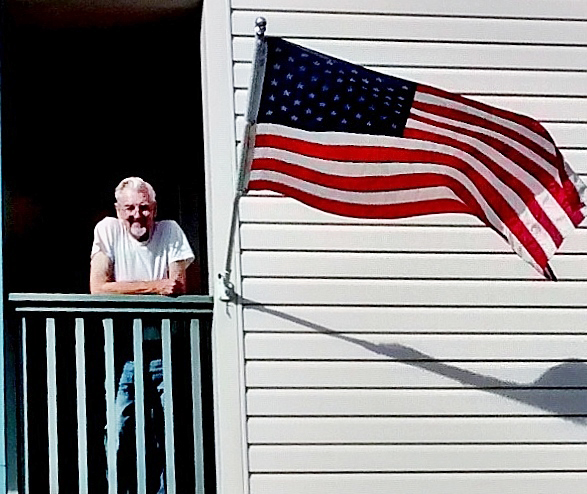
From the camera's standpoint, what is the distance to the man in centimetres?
695

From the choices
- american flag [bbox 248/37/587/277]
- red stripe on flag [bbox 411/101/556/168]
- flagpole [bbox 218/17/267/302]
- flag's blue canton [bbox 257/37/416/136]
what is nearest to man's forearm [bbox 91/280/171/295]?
flagpole [bbox 218/17/267/302]

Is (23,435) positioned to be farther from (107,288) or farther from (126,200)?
(126,200)

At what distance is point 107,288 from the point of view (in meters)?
7.03

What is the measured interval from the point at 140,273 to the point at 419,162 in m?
1.59

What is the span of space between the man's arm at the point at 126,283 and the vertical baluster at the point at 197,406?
0.21 metres

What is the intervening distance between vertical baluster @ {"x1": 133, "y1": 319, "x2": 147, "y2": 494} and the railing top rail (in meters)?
0.10

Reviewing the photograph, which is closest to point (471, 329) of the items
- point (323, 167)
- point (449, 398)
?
point (449, 398)

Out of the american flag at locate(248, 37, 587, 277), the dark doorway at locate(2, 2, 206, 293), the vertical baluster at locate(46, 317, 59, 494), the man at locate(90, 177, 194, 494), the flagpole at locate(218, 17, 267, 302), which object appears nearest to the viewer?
the flagpole at locate(218, 17, 267, 302)

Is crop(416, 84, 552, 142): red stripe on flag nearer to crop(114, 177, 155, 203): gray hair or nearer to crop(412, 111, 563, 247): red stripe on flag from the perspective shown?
crop(412, 111, 563, 247): red stripe on flag

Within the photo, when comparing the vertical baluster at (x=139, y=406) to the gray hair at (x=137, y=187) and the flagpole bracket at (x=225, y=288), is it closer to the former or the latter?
the flagpole bracket at (x=225, y=288)

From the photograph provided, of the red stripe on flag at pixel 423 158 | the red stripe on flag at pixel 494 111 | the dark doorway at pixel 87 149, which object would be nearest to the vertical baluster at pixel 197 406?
the red stripe on flag at pixel 423 158

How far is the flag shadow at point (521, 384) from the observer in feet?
23.4

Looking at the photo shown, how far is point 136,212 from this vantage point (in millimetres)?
7137

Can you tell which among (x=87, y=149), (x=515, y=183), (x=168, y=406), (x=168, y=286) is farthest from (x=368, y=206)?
(x=87, y=149)
